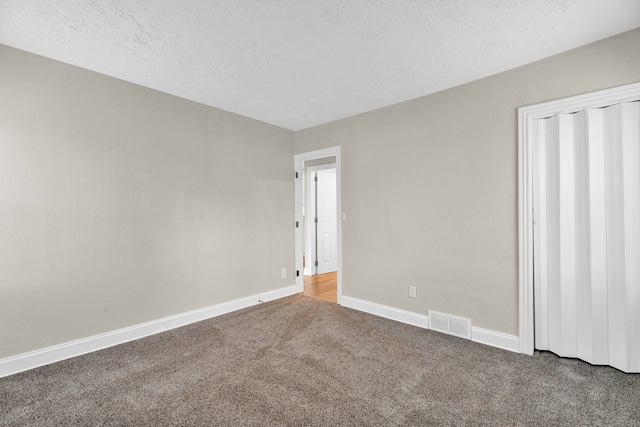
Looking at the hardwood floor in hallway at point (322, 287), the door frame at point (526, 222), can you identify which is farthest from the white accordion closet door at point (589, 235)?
the hardwood floor in hallway at point (322, 287)

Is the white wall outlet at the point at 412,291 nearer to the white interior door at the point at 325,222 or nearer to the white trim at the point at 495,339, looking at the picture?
the white trim at the point at 495,339

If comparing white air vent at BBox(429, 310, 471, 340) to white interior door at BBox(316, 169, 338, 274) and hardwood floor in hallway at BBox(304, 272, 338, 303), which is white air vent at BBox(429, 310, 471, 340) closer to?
hardwood floor in hallway at BBox(304, 272, 338, 303)

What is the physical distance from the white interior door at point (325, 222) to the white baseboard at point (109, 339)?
224 cm

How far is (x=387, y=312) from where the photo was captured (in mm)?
3408

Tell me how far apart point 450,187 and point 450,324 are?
1384mm

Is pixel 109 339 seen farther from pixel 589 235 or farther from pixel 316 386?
pixel 589 235

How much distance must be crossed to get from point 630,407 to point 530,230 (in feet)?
4.16

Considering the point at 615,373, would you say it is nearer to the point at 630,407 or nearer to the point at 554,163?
the point at 630,407

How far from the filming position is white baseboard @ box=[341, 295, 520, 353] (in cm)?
257

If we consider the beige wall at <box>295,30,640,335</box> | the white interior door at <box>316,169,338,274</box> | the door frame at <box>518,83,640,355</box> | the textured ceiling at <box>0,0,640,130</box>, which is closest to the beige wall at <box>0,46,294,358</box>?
the textured ceiling at <box>0,0,640,130</box>

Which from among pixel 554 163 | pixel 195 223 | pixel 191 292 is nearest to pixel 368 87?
pixel 554 163

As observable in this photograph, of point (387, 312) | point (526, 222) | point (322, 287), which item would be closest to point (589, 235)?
point (526, 222)

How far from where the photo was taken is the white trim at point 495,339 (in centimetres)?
254

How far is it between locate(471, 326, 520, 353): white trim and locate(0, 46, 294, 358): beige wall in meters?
2.62
